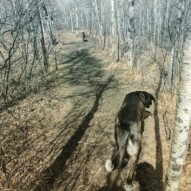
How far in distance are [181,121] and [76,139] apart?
5.17 meters

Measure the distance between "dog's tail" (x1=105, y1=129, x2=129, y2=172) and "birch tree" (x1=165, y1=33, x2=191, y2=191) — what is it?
164 cm

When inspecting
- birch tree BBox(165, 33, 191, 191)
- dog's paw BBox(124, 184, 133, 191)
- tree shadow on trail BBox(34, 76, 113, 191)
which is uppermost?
birch tree BBox(165, 33, 191, 191)

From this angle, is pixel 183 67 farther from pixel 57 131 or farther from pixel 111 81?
pixel 111 81

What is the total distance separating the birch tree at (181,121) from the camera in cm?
351

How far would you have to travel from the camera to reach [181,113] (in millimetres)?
3734

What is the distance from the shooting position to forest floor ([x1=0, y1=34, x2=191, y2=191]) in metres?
6.44

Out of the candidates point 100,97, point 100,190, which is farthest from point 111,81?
point 100,190

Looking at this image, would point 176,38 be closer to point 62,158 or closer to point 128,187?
point 62,158

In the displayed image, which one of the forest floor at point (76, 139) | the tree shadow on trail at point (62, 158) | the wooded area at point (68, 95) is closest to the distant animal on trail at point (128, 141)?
the forest floor at point (76, 139)

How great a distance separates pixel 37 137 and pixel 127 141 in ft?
12.3

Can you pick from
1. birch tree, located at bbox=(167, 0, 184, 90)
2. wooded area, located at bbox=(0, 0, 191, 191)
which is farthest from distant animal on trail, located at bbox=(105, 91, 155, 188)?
birch tree, located at bbox=(167, 0, 184, 90)

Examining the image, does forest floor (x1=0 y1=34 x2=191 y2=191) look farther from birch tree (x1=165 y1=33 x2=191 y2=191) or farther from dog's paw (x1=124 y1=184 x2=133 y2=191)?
birch tree (x1=165 y1=33 x2=191 y2=191)

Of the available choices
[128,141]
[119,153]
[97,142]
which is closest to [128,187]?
[119,153]

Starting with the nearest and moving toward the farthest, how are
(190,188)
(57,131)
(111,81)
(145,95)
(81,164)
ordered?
(190,188), (81,164), (145,95), (57,131), (111,81)
